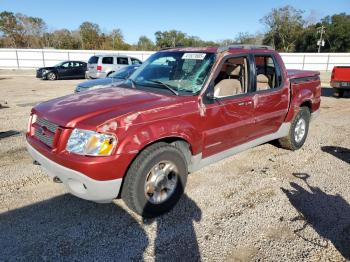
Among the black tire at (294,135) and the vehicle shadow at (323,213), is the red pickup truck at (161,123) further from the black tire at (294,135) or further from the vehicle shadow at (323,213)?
the vehicle shadow at (323,213)

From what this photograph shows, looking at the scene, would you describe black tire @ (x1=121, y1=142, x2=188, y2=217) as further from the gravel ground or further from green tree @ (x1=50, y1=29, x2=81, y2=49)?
green tree @ (x1=50, y1=29, x2=81, y2=49)

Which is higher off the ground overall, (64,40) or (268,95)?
(64,40)

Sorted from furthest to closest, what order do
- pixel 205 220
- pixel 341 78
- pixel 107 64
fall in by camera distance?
pixel 107 64 < pixel 341 78 < pixel 205 220

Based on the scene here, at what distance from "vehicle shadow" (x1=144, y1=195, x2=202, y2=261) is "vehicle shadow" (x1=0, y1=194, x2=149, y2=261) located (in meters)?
0.18

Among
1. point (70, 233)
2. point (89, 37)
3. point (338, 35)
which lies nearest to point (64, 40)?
point (89, 37)

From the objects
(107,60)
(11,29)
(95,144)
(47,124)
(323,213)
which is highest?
(11,29)

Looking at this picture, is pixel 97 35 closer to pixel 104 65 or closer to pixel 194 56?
pixel 104 65

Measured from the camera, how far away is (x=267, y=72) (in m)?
5.15

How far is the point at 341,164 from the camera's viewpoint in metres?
5.35

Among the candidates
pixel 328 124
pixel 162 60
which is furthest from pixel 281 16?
pixel 162 60

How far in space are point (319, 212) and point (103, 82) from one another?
720 cm

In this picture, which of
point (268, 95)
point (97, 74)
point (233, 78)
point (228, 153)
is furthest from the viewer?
point (97, 74)

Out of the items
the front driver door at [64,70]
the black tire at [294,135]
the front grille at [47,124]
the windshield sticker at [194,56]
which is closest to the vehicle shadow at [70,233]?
the front grille at [47,124]

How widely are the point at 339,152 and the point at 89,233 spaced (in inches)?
195
